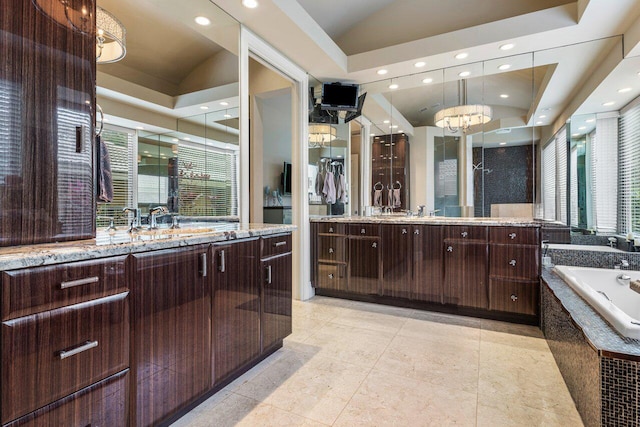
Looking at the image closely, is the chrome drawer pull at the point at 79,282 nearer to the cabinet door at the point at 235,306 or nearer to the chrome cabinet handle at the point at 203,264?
the chrome cabinet handle at the point at 203,264

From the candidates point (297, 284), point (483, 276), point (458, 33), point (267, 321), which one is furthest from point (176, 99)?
point (483, 276)

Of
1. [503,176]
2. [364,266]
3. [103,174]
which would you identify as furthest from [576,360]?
[103,174]

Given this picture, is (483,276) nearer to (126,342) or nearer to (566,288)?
(566,288)

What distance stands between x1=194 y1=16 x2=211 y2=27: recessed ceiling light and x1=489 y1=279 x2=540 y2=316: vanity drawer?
3284 mm

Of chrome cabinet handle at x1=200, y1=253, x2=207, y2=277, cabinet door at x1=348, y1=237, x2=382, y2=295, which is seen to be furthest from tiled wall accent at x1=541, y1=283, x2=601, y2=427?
chrome cabinet handle at x1=200, y1=253, x2=207, y2=277

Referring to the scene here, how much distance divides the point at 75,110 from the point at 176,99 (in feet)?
3.19

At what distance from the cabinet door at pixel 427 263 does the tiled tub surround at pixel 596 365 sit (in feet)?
3.66

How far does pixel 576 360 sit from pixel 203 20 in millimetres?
3322

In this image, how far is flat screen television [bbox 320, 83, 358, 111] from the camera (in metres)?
3.83

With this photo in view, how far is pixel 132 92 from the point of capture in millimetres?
1998

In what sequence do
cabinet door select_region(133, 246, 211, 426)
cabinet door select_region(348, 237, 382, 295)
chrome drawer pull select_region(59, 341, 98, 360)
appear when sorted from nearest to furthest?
1. chrome drawer pull select_region(59, 341, 98, 360)
2. cabinet door select_region(133, 246, 211, 426)
3. cabinet door select_region(348, 237, 382, 295)

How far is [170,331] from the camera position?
4.74 ft

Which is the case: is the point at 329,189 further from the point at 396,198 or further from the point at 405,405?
the point at 405,405

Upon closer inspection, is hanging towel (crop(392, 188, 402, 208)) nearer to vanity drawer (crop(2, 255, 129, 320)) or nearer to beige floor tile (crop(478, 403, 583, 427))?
beige floor tile (crop(478, 403, 583, 427))
